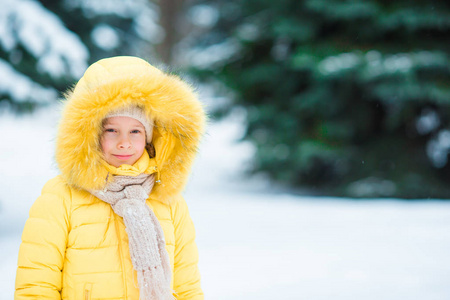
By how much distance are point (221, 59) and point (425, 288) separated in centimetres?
582

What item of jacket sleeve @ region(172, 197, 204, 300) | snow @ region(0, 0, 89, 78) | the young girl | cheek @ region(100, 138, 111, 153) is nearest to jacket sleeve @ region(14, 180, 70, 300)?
the young girl

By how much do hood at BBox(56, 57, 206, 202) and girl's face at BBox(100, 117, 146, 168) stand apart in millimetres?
34

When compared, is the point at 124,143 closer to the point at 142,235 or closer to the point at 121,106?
the point at 121,106

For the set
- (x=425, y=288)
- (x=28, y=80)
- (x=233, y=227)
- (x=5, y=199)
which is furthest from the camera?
(x=5, y=199)

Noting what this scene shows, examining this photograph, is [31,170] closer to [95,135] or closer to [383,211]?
[383,211]

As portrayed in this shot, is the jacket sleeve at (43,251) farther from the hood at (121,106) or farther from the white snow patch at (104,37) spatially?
the white snow patch at (104,37)

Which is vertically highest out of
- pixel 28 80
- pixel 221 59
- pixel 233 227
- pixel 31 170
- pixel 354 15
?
pixel 221 59

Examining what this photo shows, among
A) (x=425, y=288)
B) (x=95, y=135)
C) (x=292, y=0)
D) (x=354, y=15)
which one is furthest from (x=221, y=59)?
(x=95, y=135)

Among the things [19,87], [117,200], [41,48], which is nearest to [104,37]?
[41,48]

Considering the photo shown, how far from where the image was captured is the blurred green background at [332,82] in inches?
240

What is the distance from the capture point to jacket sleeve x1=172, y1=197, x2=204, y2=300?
1.89 meters

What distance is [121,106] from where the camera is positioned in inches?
69.7

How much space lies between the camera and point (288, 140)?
7.12m

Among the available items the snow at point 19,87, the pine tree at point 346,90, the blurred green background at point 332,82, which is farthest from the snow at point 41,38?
the pine tree at point 346,90
